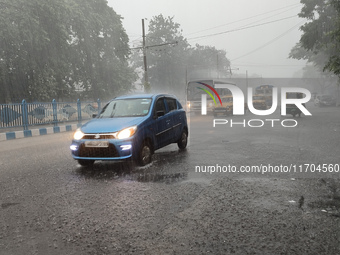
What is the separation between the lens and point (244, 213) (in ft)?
13.0

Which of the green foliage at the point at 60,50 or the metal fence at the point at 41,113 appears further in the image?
the green foliage at the point at 60,50

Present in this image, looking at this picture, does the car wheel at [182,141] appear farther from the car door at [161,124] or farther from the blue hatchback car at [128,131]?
the car door at [161,124]

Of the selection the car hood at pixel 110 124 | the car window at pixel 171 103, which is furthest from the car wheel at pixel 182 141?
the car hood at pixel 110 124

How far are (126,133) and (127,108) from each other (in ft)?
4.51

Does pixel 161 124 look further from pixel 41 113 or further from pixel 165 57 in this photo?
pixel 165 57

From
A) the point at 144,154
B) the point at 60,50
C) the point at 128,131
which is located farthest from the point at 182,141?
the point at 60,50

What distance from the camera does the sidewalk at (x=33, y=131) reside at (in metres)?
14.8

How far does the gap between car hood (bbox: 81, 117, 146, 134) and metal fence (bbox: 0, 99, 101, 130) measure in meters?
9.96

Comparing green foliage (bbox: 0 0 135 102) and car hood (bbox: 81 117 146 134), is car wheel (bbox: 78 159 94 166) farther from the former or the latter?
green foliage (bbox: 0 0 135 102)

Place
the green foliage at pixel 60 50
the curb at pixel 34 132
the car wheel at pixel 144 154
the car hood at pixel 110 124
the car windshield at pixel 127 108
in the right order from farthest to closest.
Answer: the green foliage at pixel 60 50
the curb at pixel 34 132
the car windshield at pixel 127 108
the car wheel at pixel 144 154
the car hood at pixel 110 124

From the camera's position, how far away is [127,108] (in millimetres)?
7789

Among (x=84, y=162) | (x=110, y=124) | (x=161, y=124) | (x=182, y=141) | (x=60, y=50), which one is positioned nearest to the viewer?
(x=110, y=124)

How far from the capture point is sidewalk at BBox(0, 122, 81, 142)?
14750mm

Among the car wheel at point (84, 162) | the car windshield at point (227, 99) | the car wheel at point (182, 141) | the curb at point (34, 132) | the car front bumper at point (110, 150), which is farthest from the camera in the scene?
the car windshield at point (227, 99)
